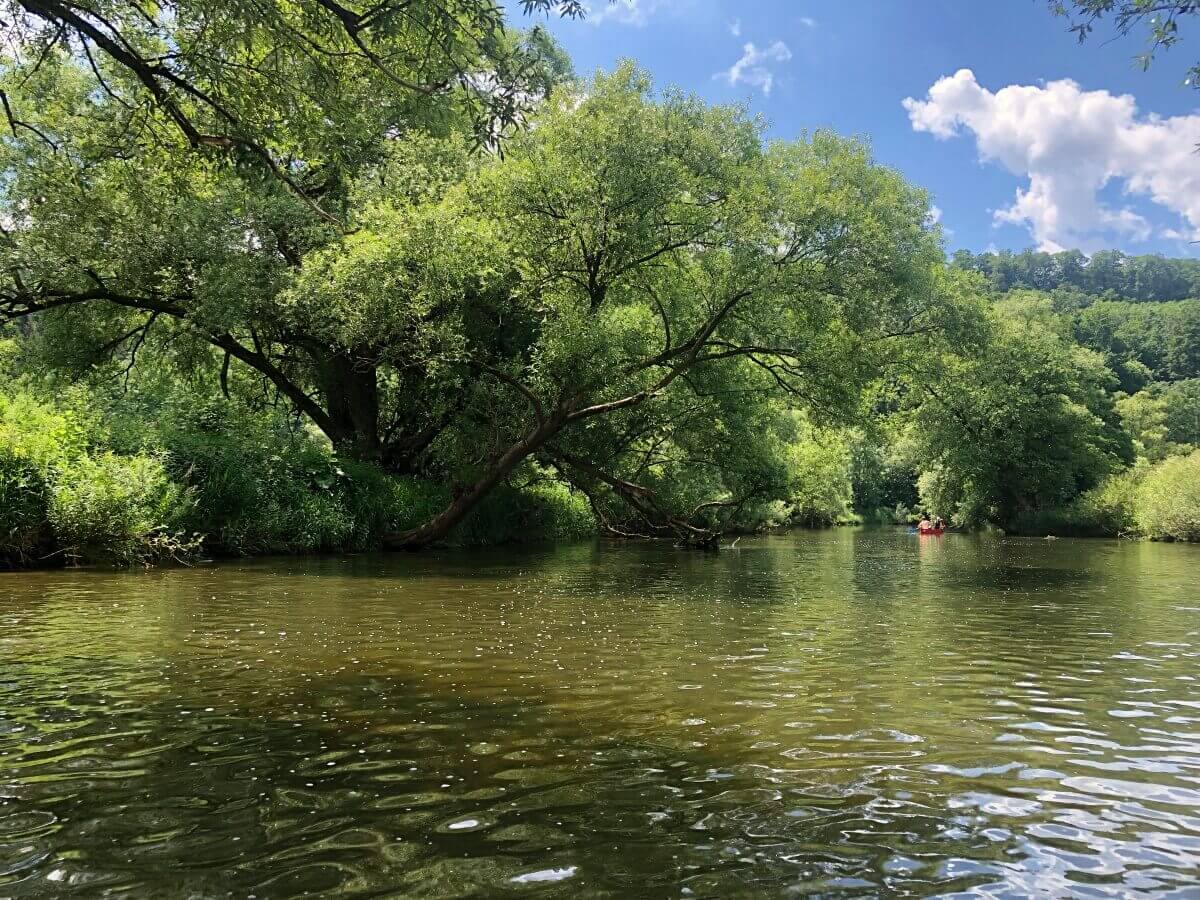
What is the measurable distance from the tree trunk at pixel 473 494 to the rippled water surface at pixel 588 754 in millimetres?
10364

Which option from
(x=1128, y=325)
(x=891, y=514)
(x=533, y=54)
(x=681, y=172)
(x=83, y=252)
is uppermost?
(x=1128, y=325)

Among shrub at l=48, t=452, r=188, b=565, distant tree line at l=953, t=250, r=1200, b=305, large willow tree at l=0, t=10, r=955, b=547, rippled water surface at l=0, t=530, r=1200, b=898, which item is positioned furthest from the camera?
distant tree line at l=953, t=250, r=1200, b=305

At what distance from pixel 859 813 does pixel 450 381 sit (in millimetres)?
17852

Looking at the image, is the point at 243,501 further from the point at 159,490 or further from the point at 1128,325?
the point at 1128,325

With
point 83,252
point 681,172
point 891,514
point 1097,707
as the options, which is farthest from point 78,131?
point 891,514

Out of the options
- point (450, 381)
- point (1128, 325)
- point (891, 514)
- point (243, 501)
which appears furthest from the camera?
point (1128, 325)

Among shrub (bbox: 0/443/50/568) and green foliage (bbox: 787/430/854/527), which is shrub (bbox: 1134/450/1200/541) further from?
shrub (bbox: 0/443/50/568)

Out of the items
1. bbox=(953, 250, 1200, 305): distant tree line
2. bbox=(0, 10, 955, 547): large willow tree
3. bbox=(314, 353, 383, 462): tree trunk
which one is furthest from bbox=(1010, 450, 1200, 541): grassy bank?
bbox=(953, 250, 1200, 305): distant tree line

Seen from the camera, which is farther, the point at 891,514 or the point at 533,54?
the point at 891,514

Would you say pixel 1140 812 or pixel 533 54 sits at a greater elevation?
pixel 533 54

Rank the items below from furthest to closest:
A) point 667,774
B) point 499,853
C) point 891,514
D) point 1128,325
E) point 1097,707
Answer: point 1128,325 → point 891,514 → point 1097,707 → point 667,774 → point 499,853

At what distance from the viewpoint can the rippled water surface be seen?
3117 mm

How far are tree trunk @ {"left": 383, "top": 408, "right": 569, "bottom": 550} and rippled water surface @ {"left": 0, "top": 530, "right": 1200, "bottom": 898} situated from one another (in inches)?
408

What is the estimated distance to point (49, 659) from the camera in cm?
690
